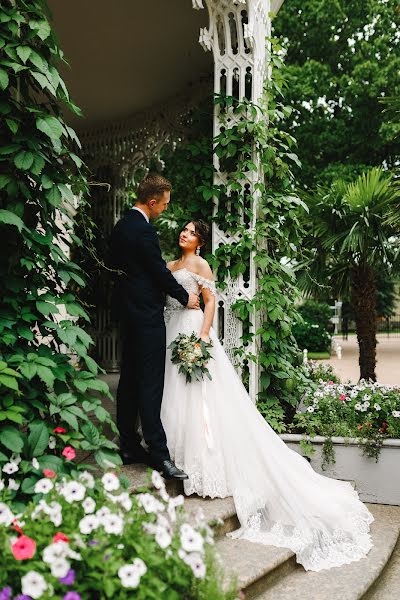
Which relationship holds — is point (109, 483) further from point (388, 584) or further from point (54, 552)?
point (388, 584)

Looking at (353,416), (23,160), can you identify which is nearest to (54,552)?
(23,160)

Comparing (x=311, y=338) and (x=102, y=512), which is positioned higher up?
(x=102, y=512)

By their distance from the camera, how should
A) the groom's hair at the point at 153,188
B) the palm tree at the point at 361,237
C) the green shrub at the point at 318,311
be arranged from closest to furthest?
the groom's hair at the point at 153,188 < the palm tree at the point at 361,237 < the green shrub at the point at 318,311

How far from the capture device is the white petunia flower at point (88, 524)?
6.24ft

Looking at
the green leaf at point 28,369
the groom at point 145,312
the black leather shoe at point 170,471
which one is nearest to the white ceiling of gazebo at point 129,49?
the groom at point 145,312

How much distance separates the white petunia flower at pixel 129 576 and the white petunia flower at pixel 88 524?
196 mm

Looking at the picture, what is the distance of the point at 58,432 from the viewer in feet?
8.93

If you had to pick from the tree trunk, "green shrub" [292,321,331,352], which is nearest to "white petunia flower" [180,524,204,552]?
the tree trunk

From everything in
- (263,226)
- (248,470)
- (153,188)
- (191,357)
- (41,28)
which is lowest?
(248,470)

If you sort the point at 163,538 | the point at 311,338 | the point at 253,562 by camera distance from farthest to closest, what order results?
1. the point at 311,338
2. the point at 253,562
3. the point at 163,538

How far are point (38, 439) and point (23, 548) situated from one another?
0.88 metres

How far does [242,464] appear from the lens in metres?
3.85

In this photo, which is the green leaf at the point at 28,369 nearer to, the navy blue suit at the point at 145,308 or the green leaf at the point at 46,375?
the green leaf at the point at 46,375

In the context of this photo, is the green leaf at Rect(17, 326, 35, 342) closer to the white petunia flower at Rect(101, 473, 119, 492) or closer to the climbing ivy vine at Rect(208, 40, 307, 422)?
the white petunia flower at Rect(101, 473, 119, 492)
